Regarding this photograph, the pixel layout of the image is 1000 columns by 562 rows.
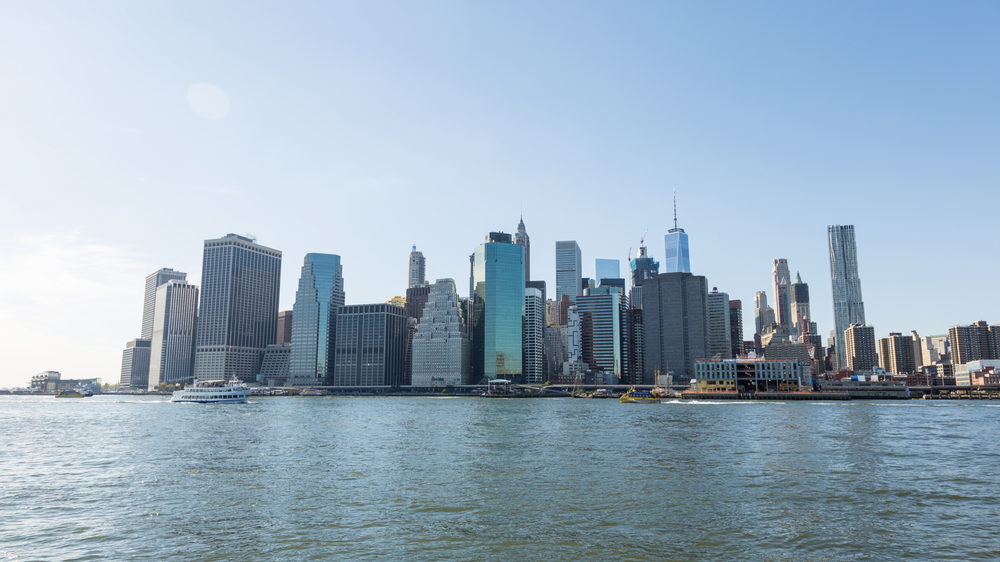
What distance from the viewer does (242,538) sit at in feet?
102

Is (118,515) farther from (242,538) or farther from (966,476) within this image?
(966,476)

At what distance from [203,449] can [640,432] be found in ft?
184

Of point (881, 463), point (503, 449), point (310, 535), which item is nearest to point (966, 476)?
point (881, 463)

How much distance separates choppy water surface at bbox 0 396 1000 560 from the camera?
2942 cm

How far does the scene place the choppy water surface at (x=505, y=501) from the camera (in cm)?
2942

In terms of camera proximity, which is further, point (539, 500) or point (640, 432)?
point (640, 432)

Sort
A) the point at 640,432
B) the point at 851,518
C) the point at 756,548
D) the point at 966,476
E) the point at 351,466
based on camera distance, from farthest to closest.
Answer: the point at 640,432 → the point at 351,466 → the point at 966,476 → the point at 851,518 → the point at 756,548

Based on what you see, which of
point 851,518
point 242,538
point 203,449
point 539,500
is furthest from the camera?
point 203,449

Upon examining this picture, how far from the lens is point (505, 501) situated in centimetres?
3938

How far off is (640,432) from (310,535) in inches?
2562

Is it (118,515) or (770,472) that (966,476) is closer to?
(770,472)

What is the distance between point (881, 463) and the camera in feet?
181

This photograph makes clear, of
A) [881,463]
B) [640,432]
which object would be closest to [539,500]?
[881,463]

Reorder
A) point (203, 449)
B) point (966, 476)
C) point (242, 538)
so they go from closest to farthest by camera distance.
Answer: point (242, 538)
point (966, 476)
point (203, 449)
